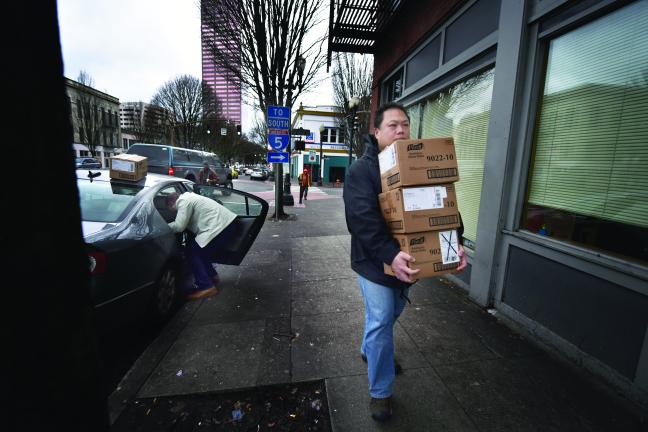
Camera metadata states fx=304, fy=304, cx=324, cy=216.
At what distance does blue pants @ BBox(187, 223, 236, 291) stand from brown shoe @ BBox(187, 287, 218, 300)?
49mm

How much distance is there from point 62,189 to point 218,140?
152 ft

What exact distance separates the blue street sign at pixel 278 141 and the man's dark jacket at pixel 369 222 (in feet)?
23.7

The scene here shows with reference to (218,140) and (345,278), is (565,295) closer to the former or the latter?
(345,278)

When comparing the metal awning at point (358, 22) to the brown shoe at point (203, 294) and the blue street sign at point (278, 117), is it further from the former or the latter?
the brown shoe at point (203, 294)

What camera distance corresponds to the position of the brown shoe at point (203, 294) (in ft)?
13.2

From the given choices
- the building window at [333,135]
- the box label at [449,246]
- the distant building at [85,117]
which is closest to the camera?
the box label at [449,246]

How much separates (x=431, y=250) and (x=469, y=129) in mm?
Result: 3173

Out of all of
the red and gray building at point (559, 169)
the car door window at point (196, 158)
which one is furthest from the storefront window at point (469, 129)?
the car door window at point (196, 158)

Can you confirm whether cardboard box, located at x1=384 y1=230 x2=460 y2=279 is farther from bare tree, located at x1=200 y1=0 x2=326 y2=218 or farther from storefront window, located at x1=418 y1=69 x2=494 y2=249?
bare tree, located at x1=200 y1=0 x2=326 y2=218

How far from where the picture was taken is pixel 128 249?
281 cm

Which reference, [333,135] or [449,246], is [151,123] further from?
[449,246]

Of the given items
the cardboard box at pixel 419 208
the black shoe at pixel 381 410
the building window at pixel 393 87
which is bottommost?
the black shoe at pixel 381 410

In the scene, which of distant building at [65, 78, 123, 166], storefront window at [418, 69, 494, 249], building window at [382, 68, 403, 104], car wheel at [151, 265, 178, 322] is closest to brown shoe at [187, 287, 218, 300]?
car wheel at [151, 265, 178, 322]

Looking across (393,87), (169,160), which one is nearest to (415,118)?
(393,87)
